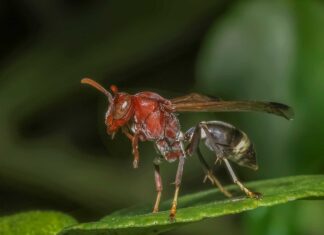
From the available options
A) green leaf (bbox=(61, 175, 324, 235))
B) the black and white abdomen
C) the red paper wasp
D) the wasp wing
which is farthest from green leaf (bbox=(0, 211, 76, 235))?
the black and white abdomen

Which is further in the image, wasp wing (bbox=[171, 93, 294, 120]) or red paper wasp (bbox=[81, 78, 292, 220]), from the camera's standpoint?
red paper wasp (bbox=[81, 78, 292, 220])

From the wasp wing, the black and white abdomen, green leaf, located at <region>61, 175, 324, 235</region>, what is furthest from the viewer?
the black and white abdomen

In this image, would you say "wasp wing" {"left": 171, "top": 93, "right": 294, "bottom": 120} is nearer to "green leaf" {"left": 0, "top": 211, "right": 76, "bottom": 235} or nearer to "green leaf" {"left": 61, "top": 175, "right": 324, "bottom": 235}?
"green leaf" {"left": 61, "top": 175, "right": 324, "bottom": 235}

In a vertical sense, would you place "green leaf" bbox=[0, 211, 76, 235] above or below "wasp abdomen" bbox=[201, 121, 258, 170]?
below

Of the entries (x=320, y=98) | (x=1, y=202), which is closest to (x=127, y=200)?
(x=1, y=202)

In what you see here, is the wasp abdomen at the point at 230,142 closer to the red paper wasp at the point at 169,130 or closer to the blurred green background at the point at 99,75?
the red paper wasp at the point at 169,130

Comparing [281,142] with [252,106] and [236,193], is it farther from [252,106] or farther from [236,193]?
[252,106]

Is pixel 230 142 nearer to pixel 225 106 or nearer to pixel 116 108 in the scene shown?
pixel 225 106
